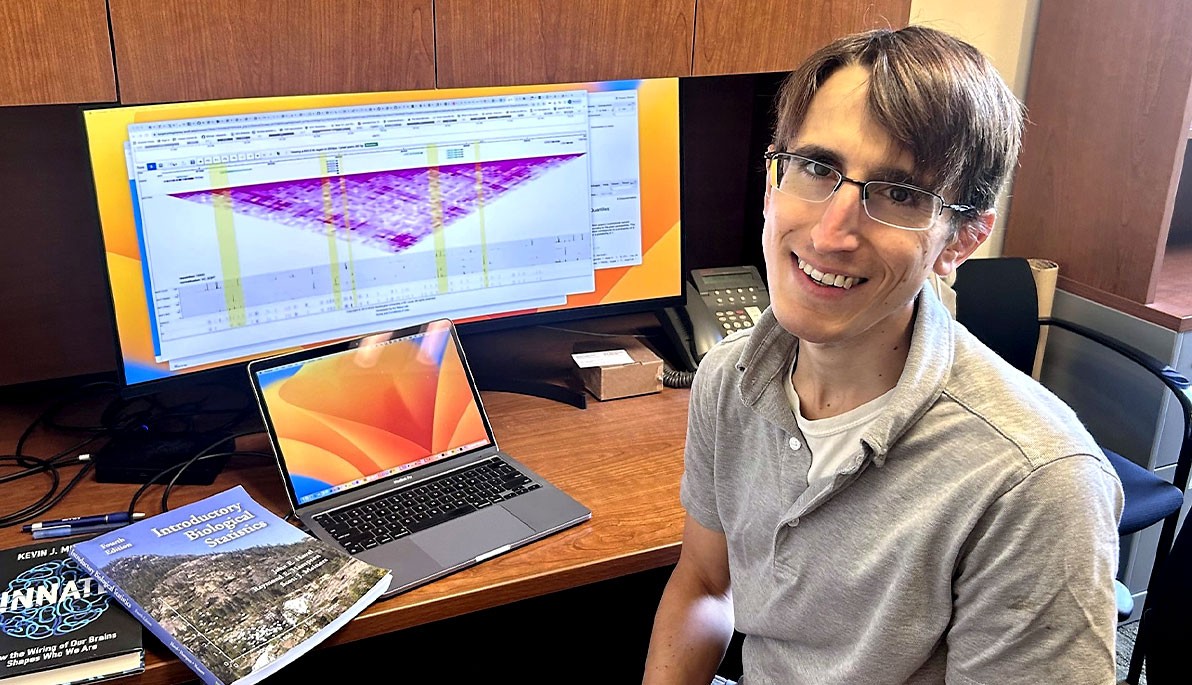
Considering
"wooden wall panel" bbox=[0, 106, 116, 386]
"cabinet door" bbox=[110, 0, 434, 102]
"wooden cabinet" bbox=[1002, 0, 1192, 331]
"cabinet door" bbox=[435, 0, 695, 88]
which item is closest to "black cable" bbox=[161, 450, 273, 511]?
"wooden wall panel" bbox=[0, 106, 116, 386]

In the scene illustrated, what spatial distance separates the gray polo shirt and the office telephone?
1.86ft

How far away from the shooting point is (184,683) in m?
1.06

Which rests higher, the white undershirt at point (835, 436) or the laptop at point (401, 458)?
the white undershirt at point (835, 436)

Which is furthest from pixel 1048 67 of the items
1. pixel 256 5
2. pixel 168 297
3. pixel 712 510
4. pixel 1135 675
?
pixel 168 297

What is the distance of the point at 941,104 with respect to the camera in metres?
0.93

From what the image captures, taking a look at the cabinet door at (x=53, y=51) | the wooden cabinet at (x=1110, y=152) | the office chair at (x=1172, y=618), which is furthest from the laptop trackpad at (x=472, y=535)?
the wooden cabinet at (x=1110, y=152)

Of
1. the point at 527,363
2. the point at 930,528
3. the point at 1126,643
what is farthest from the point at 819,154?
the point at 1126,643

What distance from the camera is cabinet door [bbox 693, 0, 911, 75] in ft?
5.40

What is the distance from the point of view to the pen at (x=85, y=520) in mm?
1255

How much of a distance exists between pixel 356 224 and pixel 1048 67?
1.84 m

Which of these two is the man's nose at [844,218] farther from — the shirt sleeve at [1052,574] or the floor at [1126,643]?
the floor at [1126,643]

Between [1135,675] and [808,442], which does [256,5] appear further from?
[1135,675]

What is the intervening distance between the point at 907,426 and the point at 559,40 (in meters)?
0.87

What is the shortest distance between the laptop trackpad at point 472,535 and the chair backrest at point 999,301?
4.59ft
